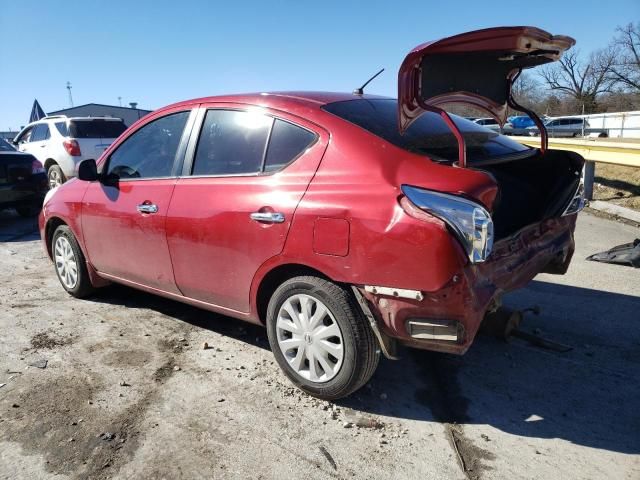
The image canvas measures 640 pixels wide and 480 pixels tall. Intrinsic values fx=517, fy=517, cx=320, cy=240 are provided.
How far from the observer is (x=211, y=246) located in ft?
11.2

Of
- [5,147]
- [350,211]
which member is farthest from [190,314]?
[5,147]

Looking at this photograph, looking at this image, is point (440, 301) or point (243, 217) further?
point (243, 217)

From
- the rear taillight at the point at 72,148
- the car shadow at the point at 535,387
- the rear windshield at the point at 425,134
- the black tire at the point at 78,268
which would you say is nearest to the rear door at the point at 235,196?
the rear windshield at the point at 425,134

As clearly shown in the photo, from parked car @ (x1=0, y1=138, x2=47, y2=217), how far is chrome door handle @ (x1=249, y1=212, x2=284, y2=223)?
7.46 meters

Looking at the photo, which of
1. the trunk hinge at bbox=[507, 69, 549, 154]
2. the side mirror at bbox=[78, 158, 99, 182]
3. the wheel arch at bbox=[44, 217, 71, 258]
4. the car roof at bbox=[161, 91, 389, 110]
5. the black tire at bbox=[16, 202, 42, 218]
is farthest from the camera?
the black tire at bbox=[16, 202, 42, 218]

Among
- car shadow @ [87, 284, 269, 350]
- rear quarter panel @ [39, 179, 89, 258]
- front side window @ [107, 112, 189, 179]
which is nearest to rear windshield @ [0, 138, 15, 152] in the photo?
rear quarter panel @ [39, 179, 89, 258]

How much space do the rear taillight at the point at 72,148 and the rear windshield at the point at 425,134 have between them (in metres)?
9.54

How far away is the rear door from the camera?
9.98 ft

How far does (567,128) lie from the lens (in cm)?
3900

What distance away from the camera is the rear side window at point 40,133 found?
12.0 meters

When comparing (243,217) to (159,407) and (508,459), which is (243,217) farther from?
(508,459)

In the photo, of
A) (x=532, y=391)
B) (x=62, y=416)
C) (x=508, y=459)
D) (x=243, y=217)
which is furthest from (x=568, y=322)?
(x=62, y=416)

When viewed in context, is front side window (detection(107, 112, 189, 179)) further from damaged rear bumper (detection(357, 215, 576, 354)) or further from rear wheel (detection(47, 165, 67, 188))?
rear wheel (detection(47, 165, 67, 188))

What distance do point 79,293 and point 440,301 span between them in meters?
3.70
